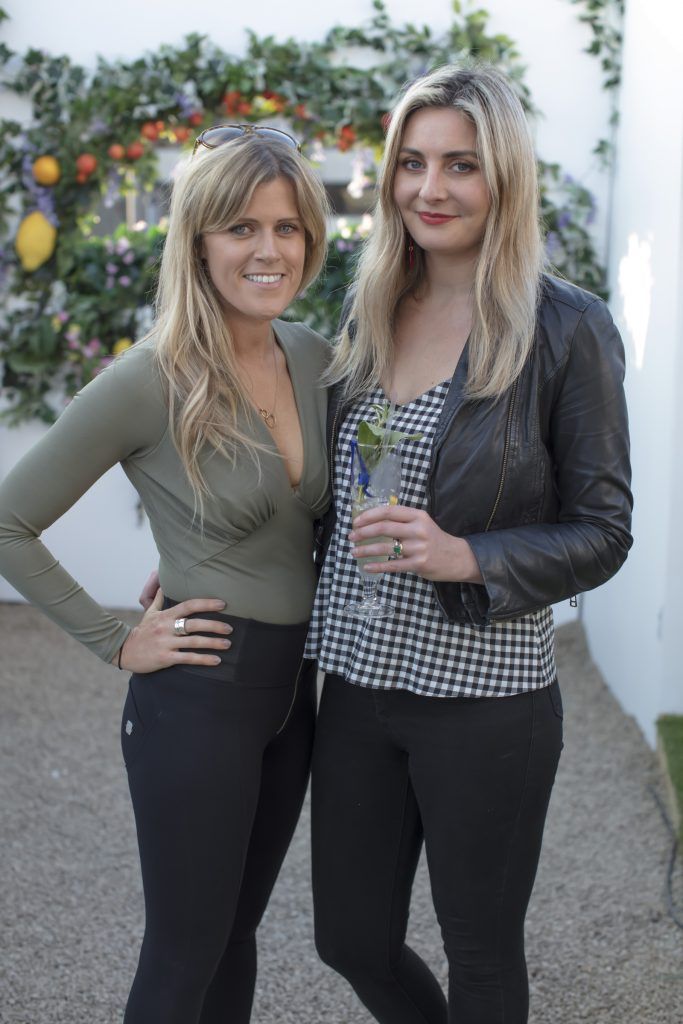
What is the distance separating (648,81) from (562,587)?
4035 mm

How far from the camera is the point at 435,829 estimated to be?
1.92 metres

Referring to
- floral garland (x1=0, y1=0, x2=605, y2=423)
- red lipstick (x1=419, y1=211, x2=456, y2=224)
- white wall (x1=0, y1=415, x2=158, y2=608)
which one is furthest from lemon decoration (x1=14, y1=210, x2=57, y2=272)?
red lipstick (x1=419, y1=211, x2=456, y2=224)

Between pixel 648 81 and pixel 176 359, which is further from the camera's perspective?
pixel 648 81

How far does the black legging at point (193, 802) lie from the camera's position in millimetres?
1867

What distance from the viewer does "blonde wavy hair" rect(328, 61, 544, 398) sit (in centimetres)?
189

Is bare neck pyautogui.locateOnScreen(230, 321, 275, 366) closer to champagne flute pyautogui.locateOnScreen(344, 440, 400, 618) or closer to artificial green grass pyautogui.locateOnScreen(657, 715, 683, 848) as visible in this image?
champagne flute pyautogui.locateOnScreen(344, 440, 400, 618)

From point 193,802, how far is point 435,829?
1.39ft

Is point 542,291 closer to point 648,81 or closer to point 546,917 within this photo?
point 546,917

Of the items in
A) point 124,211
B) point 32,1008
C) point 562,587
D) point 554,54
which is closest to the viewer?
point 562,587

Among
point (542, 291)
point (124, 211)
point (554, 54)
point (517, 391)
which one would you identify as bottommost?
point (517, 391)

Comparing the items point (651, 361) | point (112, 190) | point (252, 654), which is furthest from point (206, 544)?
point (112, 190)

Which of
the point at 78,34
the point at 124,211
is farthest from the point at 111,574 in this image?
the point at 78,34

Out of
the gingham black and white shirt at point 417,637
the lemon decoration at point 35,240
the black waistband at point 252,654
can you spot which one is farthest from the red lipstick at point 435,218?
the lemon decoration at point 35,240

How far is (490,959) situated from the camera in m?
1.91
